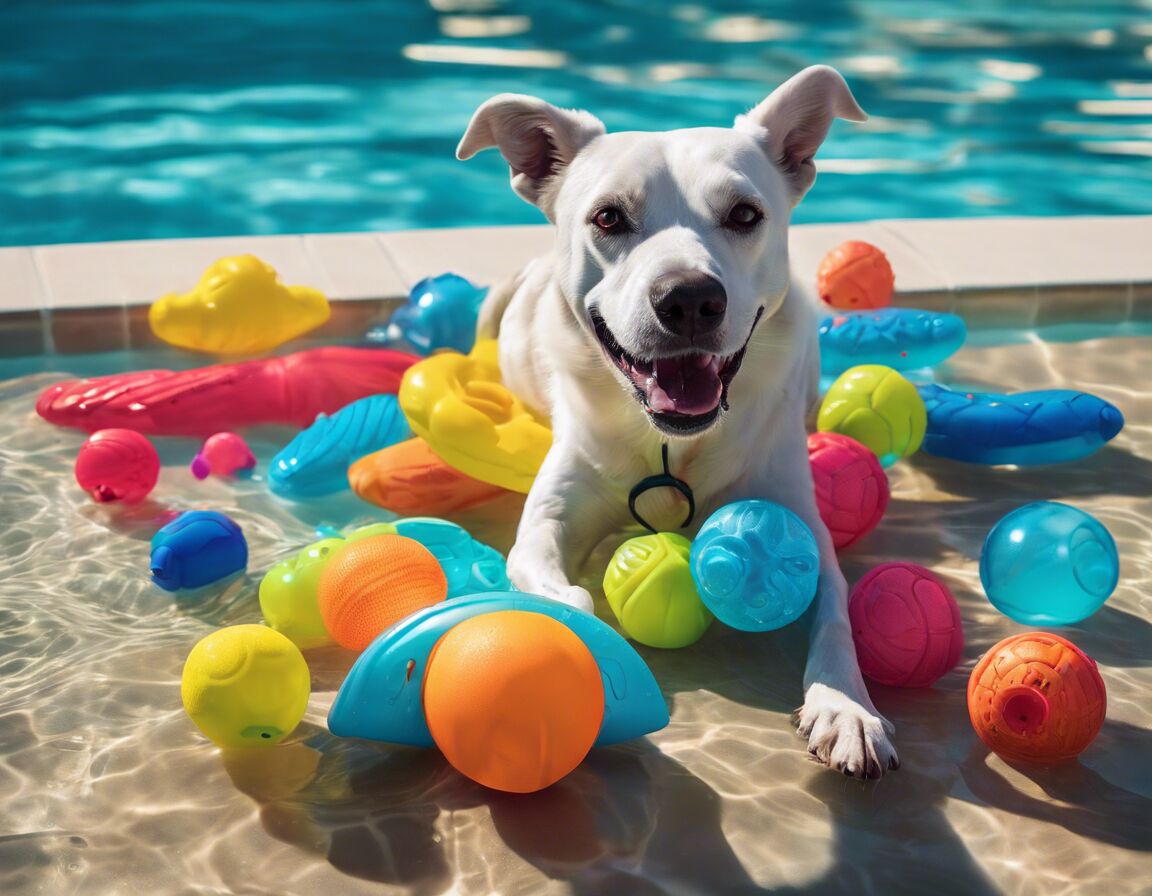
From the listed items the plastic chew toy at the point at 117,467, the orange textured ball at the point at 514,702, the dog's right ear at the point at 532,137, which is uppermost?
the dog's right ear at the point at 532,137

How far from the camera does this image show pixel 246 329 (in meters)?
4.98

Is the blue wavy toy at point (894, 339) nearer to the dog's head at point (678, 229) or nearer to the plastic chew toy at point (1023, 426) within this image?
the plastic chew toy at point (1023, 426)

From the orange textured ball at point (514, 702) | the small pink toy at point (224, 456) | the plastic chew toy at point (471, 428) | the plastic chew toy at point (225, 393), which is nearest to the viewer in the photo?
the orange textured ball at point (514, 702)

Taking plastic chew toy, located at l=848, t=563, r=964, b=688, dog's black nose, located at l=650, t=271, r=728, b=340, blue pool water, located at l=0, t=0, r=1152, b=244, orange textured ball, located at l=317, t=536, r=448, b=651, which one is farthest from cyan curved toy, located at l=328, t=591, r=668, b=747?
blue pool water, located at l=0, t=0, r=1152, b=244

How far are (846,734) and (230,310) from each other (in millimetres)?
3069

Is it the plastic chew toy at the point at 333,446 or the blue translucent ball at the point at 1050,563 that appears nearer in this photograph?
the blue translucent ball at the point at 1050,563

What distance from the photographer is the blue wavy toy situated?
4.75 metres

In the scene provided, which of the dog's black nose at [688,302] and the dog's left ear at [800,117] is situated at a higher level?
the dog's left ear at [800,117]

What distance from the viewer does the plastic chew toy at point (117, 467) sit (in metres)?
3.97

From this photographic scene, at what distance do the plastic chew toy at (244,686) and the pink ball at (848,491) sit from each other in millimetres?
1640

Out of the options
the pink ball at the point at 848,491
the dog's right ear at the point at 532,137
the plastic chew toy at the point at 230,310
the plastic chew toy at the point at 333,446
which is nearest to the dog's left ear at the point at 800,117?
the dog's right ear at the point at 532,137

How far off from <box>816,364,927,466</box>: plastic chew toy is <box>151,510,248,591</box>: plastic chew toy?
188cm

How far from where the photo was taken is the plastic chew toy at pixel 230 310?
4.95 meters

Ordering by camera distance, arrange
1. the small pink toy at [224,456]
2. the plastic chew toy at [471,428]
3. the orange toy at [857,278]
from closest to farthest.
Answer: the plastic chew toy at [471,428]
the small pink toy at [224,456]
the orange toy at [857,278]
